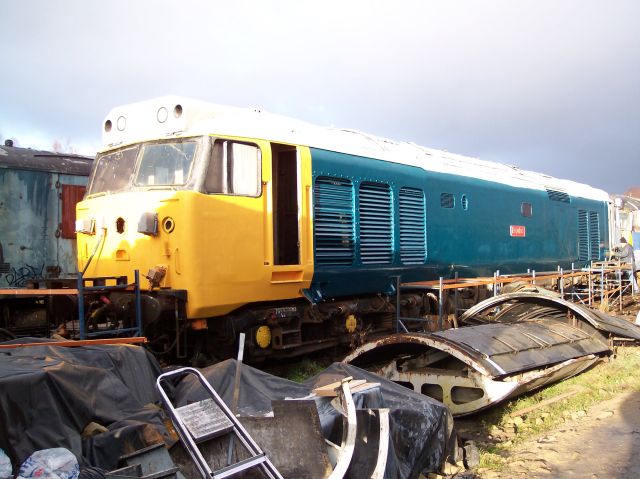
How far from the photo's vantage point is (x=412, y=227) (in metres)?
9.51

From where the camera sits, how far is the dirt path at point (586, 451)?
14.5 ft

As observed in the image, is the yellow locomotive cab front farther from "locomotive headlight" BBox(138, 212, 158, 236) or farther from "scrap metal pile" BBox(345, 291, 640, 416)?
"scrap metal pile" BBox(345, 291, 640, 416)

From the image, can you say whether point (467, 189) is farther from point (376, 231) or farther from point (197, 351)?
point (197, 351)

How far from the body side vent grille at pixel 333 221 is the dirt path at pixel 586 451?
137 inches

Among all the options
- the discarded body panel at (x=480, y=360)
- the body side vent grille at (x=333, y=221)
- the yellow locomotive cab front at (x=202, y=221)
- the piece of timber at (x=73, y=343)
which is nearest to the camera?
the piece of timber at (x=73, y=343)

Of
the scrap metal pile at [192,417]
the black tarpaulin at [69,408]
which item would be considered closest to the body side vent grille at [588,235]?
the scrap metal pile at [192,417]

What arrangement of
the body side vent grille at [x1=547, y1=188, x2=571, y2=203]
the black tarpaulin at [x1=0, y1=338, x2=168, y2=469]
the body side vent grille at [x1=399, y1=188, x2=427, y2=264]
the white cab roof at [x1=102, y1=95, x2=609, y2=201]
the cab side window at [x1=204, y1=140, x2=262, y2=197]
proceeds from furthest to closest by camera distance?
1. the body side vent grille at [x1=547, y1=188, x2=571, y2=203]
2. the body side vent grille at [x1=399, y1=188, x2=427, y2=264]
3. the white cab roof at [x1=102, y1=95, x2=609, y2=201]
4. the cab side window at [x1=204, y1=140, x2=262, y2=197]
5. the black tarpaulin at [x1=0, y1=338, x2=168, y2=469]

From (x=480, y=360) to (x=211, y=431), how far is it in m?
2.95

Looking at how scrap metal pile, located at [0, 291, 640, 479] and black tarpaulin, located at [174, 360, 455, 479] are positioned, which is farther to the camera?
black tarpaulin, located at [174, 360, 455, 479]

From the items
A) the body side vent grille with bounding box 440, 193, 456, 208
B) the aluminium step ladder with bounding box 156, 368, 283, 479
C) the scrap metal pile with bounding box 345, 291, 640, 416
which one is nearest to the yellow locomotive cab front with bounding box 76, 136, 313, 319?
the scrap metal pile with bounding box 345, 291, 640, 416

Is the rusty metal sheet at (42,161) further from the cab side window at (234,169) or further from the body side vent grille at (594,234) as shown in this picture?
the body side vent grille at (594,234)

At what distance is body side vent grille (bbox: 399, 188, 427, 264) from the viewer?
9.29 metres

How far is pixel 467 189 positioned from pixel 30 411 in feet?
29.4

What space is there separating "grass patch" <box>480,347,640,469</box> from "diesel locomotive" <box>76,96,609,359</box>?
2.70 m
